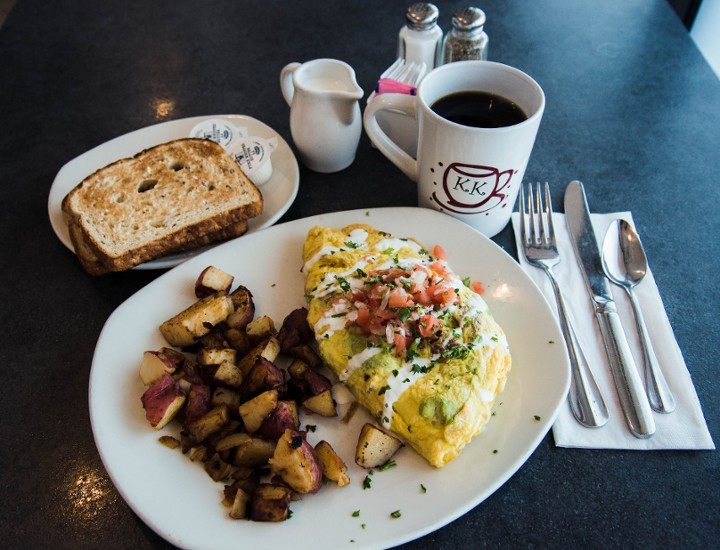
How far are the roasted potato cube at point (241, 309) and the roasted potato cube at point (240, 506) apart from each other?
50 cm

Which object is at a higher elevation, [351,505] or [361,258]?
[361,258]

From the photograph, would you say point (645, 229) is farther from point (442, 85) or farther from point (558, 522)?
point (558, 522)

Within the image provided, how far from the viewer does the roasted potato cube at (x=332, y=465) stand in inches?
54.6

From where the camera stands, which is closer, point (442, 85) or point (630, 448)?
point (630, 448)

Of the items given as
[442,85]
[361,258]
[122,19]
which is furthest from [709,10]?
[122,19]

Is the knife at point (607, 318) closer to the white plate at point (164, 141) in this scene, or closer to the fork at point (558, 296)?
the fork at point (558, 296)

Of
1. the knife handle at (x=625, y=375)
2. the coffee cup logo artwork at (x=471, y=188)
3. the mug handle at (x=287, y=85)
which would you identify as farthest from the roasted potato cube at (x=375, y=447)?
the mug handle at (x=287, y=85)

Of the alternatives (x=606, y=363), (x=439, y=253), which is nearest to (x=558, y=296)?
(x=606, y=363)

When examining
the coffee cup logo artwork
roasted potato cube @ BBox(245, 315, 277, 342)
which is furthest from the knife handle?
roasted potato cube @ BBox(245, 315, 277, 342)

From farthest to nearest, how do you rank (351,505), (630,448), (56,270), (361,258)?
(56,270)
(361,258)
(630,448)
(351,505)

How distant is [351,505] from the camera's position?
1363 millimetres

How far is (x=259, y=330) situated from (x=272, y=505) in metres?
0.52

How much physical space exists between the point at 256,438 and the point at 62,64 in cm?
240

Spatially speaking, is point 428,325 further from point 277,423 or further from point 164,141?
point 164,141
